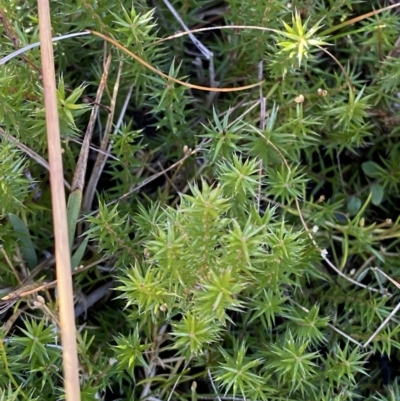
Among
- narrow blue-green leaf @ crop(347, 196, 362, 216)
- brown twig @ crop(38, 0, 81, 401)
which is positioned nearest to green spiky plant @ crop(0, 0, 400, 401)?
narrow blue-green leaf @ crop(347, 196, 362, 216)

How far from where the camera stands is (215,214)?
0.77 m

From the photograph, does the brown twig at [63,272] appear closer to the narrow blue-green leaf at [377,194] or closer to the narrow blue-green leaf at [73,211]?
the narrow blue-green leaf at [73,211]

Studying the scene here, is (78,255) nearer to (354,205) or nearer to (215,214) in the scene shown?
(215,214)

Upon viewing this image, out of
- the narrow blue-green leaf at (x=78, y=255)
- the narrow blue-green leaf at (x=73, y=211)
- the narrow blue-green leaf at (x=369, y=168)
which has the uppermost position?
the narrow blue-green leaf at (x=73, y=211)

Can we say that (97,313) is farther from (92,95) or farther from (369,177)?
(369,177)

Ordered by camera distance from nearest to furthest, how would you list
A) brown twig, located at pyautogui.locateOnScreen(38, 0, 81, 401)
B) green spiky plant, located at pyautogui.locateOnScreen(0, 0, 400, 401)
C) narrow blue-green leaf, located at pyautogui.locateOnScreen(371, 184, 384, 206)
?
brown twig, located at pyautogui.locateOnScreen(38, 0, 81, 401) → green spiky plant, located at pyautogui.locateOnScreen(0, 0, 400, 401) → narrow blue-green leaf, located at pyautogui.locateOnScreen(371, 184, 384, 206)

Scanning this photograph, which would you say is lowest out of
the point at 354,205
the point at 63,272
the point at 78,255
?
the point at 354,205

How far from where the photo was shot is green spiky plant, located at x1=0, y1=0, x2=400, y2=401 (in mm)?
908

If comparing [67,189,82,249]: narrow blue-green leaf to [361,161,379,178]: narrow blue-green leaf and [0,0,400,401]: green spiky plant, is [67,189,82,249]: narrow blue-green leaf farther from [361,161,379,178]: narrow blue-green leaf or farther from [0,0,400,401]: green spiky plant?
[361,161,379,178]: narrow blue-green leaf

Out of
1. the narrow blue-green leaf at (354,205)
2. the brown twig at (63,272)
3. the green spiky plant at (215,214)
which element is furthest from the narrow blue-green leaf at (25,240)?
the narrow blue-green leaf at (354,205)

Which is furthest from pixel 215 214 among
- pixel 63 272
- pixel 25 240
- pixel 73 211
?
pixel 25 240

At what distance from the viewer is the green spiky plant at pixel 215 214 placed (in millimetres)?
908

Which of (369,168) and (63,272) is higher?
(63,272)

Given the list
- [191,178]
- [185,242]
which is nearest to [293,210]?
[191,178]
